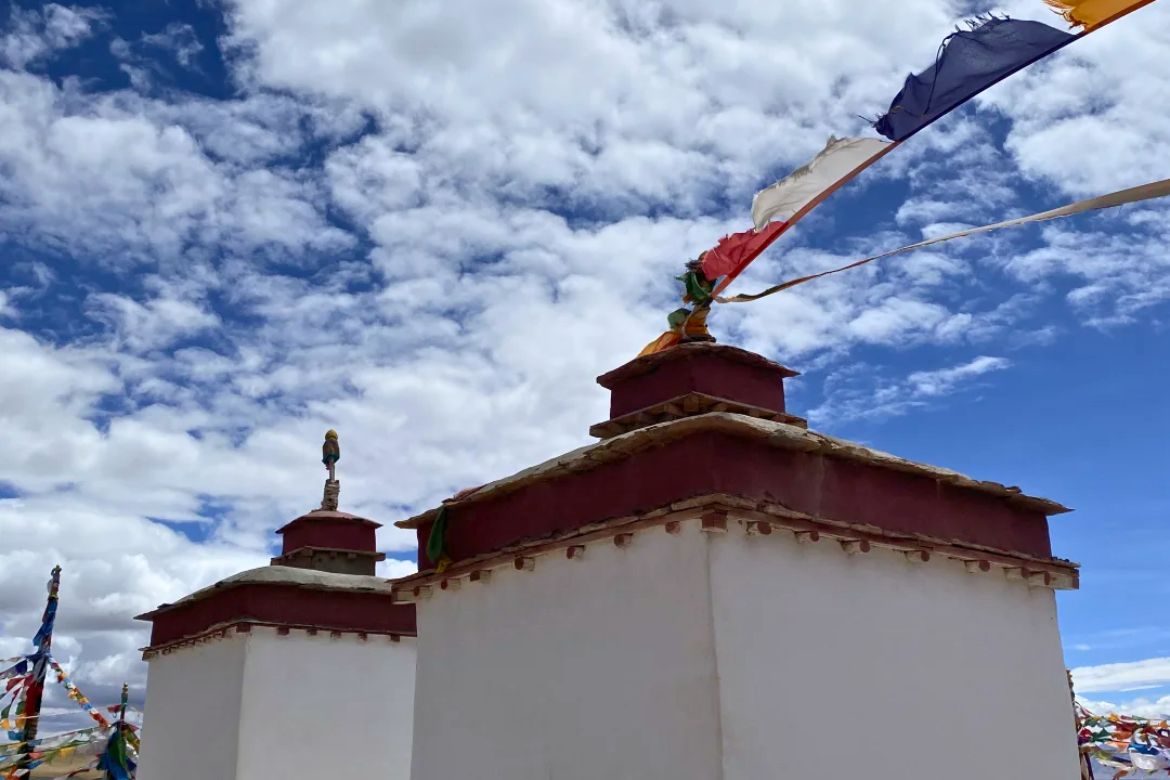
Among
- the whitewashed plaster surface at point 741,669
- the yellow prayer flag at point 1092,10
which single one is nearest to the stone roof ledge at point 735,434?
the whitewashed plaster surface at point 741,669

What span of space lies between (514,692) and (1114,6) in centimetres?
687

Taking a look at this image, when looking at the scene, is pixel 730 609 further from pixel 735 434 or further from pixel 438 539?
pixel 438 539

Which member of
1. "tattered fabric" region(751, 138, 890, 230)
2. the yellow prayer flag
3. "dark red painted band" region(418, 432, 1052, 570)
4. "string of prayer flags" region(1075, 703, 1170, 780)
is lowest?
"string of prayer flags" region(1075, 703, 1170, 780)

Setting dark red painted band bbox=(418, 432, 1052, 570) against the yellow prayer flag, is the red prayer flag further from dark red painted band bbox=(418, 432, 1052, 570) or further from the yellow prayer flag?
the yellow prayer flag

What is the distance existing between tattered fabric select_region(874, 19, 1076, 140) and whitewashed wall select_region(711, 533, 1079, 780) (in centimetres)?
319

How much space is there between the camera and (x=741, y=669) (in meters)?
7.34

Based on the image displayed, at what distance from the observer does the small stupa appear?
13812 mm

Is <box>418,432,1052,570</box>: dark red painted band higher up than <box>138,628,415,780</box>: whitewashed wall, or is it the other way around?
<box>418,432,1052,570</box>: dark red painted band

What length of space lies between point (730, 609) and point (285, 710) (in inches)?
343

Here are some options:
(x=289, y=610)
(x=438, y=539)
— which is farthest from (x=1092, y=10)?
(x=289, y=610)

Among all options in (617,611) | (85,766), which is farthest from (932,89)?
(85,766)

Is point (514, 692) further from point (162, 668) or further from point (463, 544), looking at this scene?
point (162, 668)

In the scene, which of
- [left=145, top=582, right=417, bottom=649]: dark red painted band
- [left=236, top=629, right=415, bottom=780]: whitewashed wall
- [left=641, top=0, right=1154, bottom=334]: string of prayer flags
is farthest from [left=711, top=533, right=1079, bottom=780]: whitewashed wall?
[left=236, top=629, right=415, bottom=780]: whitewashed wall

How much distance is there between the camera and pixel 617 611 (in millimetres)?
8227
